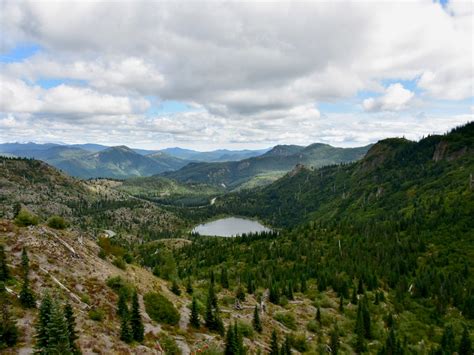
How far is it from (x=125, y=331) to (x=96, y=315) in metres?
3.90

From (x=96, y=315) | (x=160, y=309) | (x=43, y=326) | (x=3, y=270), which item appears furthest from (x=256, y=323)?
(x=3, y=270)

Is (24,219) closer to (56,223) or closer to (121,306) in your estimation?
(56,223)

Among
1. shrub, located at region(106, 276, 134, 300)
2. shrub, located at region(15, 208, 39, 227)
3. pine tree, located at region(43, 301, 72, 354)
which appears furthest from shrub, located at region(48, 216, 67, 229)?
pine tree, located at region(43, 301, 72, 354)

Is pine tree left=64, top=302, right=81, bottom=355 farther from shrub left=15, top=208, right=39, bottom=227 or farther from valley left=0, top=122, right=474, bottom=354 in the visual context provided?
shrub left=15, top=208, right=39, bottom=227

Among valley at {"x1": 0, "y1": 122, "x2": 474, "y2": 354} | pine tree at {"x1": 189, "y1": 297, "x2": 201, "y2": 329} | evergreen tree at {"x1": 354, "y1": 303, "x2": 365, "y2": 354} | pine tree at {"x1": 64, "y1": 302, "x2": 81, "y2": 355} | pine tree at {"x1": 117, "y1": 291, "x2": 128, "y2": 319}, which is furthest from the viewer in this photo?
evergreen tree at {"x1": 354, "y1": 303, "x2": 365, "y2": 354}

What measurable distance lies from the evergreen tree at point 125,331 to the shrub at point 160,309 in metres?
8.56

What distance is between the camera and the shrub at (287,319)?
70.9 metres

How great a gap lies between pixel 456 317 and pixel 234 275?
78.2 metres

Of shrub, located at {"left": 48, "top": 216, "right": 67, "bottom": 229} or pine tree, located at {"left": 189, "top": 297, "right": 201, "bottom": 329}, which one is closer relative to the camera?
pine tree, located at {"left": 189, "top": 297, "right": 201, "bottom": 329}

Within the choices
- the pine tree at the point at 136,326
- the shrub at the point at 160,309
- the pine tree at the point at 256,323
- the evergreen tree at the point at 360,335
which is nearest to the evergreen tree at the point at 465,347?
the evergreen tree at the point at 360,335

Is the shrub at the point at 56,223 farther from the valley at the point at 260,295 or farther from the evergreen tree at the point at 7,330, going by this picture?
the evergreen tree at the point at 7,330

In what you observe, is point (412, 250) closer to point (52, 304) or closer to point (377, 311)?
point (377, 311)

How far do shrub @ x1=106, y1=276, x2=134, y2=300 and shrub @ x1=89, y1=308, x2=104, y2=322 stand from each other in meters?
6.32

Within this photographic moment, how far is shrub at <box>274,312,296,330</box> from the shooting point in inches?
2790
